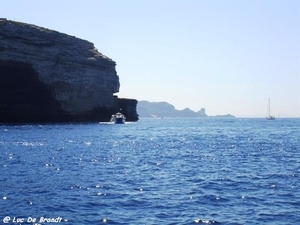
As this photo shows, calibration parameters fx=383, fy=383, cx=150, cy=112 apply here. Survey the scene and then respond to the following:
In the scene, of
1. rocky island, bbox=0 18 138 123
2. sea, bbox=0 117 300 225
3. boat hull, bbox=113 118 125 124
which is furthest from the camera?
boat hull, bbox=113 118 125 124

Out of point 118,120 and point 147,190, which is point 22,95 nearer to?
point 118,120

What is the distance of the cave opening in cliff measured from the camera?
97.9 metres

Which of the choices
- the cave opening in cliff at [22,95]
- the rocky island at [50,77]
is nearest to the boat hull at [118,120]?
the rocky island at [50,77]

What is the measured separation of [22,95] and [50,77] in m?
8.78

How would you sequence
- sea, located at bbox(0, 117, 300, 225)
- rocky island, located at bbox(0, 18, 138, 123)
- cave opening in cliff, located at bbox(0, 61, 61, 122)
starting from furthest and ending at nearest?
rocky island, located at bbox(0, 18, 138, 123) < cave opening in cliff, located at bbox(0, 61, 61, 122) < sea, located at bbox(0, 117, 300, 225)

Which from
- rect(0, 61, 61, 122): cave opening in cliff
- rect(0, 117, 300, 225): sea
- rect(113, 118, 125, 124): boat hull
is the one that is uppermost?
rect(0, 61, 61, 122): cave opening in cliff

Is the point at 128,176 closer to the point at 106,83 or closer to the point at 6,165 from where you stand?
the point at 6,165

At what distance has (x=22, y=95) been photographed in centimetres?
10112

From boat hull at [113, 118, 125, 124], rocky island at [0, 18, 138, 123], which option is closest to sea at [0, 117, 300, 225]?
rocky island at [0, 18, 138, 123]

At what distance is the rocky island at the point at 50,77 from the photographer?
98.4 m

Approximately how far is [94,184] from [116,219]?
26.8ft

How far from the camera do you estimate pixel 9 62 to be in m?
96.0

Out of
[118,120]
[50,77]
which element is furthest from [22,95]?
[118,120]

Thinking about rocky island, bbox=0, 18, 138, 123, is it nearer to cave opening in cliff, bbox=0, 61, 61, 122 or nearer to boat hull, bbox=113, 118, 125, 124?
cave opening in cliff, bbox=0, 61, 61, 122
